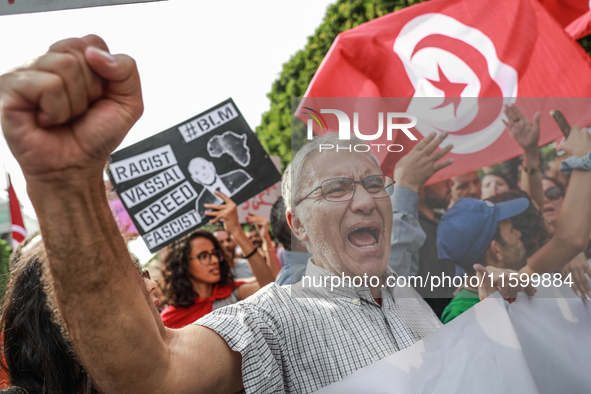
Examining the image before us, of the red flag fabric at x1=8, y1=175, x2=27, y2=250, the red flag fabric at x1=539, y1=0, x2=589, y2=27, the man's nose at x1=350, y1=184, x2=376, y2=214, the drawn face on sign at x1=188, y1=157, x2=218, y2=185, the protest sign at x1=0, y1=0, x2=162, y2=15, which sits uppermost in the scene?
the red flag fabric at x1=8, y1=175, x2=27, y2=250

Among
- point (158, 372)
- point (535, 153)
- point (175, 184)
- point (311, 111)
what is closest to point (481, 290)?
point (535, 153)

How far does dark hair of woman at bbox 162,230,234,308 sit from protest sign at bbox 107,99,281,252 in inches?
20.5

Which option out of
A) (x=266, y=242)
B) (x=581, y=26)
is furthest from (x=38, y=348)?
(x=581, y=26)

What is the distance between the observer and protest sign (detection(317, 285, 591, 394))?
1.28 meters

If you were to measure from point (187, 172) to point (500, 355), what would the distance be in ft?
8.02

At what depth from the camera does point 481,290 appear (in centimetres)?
147

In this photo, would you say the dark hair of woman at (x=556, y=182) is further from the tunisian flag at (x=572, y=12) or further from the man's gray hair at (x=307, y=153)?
the tunisian flag at (x=572, y=12)

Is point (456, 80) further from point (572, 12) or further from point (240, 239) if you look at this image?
point (240, 239)

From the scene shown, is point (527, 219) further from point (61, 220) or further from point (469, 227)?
point (61, 220)

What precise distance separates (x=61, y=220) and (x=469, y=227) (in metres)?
1.23

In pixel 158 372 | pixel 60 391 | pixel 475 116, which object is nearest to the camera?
pixel 158 372

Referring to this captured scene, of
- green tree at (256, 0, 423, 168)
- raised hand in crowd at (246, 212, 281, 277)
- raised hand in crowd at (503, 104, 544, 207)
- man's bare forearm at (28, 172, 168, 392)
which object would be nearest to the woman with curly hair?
raised hand in crowd at (246, 212, 281, 277)

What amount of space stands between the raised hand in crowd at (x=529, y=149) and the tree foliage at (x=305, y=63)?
3.44 m

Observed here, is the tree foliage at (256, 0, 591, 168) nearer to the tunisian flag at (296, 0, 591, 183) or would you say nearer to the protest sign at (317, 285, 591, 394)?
the tunisian flag at (296, 0, 591, 183)
